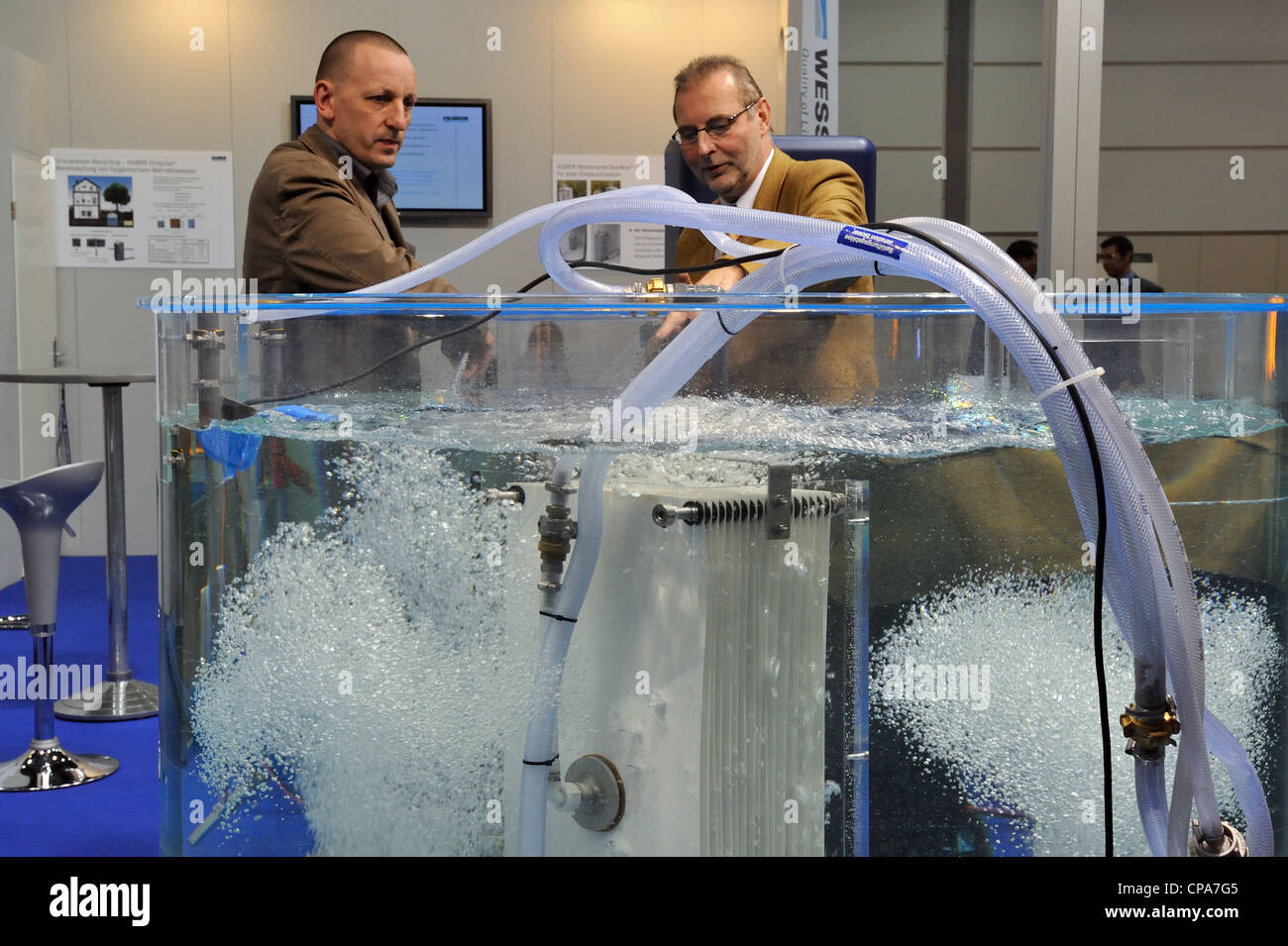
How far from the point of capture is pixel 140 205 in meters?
4.43

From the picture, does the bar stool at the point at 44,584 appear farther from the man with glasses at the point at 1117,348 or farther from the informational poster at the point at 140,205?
the informational poster at the point at 140,205

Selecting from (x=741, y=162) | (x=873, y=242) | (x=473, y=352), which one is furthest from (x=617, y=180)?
(x=873, y=242)

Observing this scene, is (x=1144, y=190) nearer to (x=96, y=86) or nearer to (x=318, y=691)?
(x=96, y=86)

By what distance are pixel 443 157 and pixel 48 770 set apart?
283 centimetres

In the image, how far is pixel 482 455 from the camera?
40.5 inches

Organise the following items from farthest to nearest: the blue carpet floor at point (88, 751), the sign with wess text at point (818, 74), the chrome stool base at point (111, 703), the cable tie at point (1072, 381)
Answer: the sign with wess text at point (818, 74) < the chrome stool base at point (111, 703) < the blue carpet floor at point (88, 751) < the cable tie at point (1072, 381)

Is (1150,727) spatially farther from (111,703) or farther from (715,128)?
(111,703)

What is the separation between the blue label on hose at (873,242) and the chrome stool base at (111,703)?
2274 mm

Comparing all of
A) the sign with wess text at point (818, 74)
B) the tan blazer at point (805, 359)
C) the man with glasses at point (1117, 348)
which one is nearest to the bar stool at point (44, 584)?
the tan blazer at point (805, 359)

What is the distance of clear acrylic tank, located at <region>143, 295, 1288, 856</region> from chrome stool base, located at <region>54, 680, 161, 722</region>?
1.84m

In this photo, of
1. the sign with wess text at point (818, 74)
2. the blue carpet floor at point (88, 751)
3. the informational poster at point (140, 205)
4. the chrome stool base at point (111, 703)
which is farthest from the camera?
the informational poster at point (140, 205)

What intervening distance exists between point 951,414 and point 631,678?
353mm

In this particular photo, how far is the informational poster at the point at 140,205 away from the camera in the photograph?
4.41 m

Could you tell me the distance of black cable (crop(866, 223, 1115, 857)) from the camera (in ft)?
Answer: 2.81
